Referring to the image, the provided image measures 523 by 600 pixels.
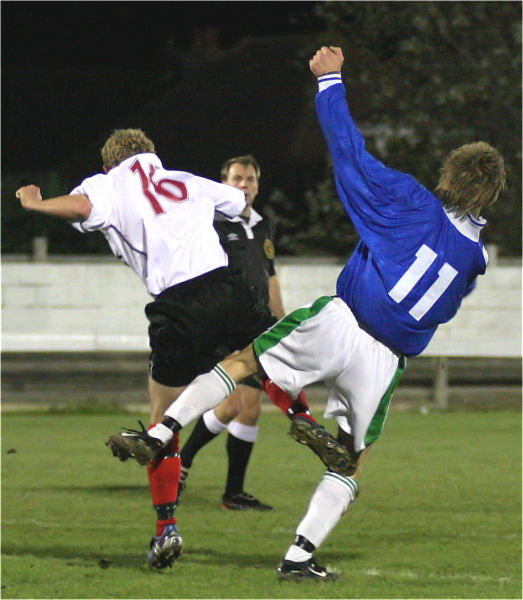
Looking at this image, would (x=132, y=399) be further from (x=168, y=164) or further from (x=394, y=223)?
(x=394, y=223)

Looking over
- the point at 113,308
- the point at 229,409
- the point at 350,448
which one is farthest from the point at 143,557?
the point at 113,308

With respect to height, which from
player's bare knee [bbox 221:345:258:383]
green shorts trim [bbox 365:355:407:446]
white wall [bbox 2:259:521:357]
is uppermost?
player's bare knee [bbox 221:345:258:383]

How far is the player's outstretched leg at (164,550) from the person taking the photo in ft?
21.9

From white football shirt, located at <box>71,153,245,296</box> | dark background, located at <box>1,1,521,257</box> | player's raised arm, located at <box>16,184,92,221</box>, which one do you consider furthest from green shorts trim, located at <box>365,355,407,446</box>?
dark background, located at <box>1,1,521,257</box>

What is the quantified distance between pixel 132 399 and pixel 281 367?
9.68 meters

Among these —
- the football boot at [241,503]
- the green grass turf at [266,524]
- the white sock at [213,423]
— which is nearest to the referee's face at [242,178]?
the white sock at [213,423]

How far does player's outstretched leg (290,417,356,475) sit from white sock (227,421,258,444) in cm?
282

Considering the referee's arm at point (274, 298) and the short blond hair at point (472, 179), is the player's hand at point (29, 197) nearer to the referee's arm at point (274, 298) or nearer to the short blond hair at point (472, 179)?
the short blond hair at point (472, 179)

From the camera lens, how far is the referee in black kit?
9.00 meters

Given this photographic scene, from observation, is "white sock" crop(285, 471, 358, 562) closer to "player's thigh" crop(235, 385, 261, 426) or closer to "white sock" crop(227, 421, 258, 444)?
"white sock" crop(227, 421, 258, 444)

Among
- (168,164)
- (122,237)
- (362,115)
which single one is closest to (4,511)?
(122,237)

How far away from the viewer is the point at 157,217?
6.98 meters

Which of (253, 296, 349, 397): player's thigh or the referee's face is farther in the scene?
the referee's face

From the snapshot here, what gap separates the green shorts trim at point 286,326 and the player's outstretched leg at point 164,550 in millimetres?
1015
